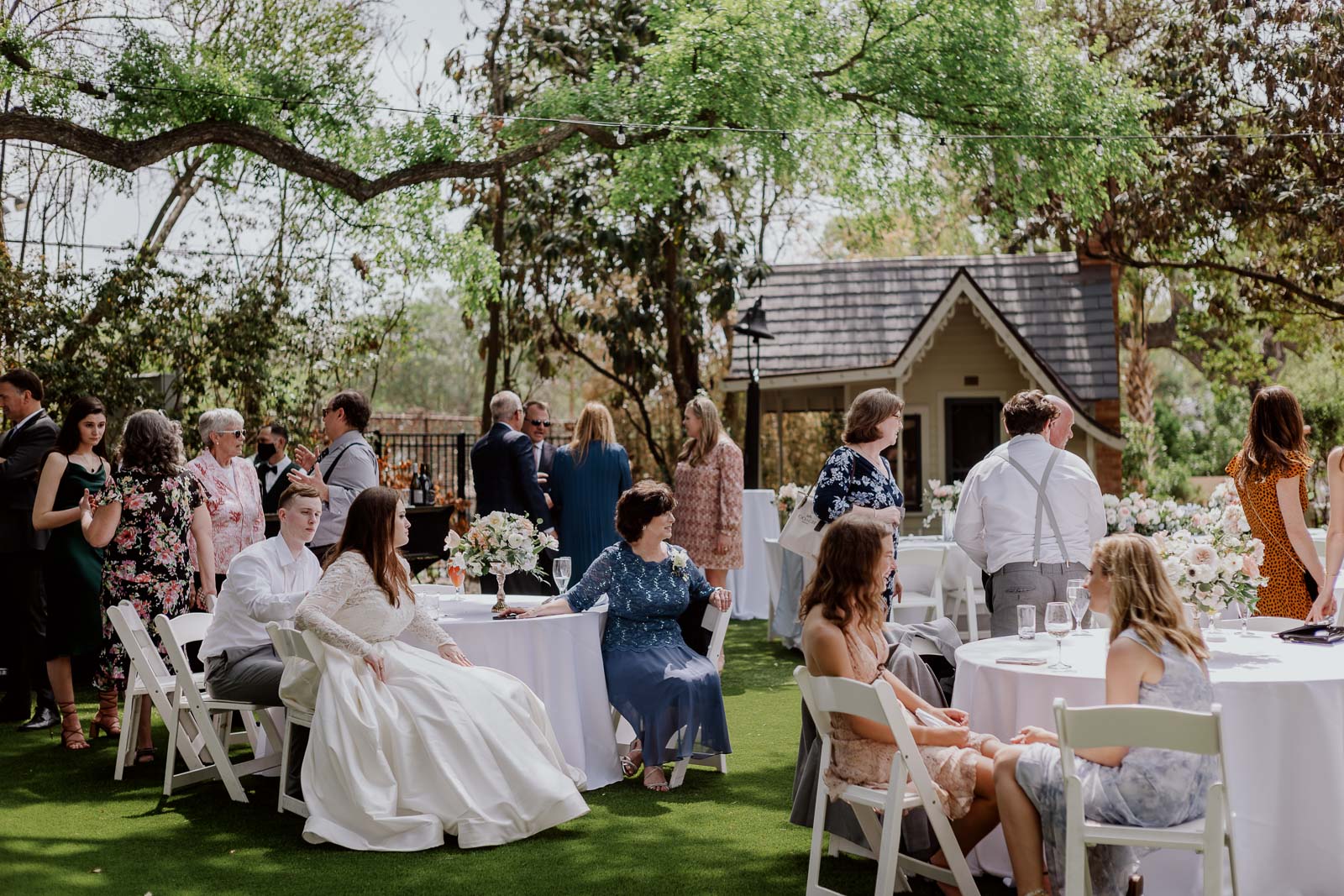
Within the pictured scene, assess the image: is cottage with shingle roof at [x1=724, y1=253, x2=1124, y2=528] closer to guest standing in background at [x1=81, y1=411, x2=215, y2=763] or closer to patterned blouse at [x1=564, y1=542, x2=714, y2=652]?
patterned blouse at [x1=564, y1=542, x2=714, y2=652]

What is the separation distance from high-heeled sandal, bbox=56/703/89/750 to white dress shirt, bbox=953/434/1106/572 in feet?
16.7

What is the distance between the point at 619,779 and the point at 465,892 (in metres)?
1.84

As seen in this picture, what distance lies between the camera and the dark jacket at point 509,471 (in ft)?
28.8

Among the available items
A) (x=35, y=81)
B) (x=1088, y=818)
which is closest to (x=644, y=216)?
(x=35, y=81)

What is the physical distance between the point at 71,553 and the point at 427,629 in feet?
9.10

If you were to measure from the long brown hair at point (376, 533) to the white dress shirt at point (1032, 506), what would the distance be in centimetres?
266

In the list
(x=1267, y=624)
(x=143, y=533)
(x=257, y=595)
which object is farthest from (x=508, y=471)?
(x=1267, y=624)

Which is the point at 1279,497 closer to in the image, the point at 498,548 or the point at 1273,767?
the point at 1273,767

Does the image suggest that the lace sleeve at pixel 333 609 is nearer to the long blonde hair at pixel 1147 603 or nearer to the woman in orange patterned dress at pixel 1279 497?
the long blonde hair at pixel 1147 603

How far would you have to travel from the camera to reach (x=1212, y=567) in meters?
4.78

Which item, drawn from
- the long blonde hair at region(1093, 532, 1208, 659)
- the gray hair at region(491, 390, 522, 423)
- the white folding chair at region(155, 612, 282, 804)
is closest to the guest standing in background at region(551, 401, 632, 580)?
the gray hair at region(491, 390, 522, 423)

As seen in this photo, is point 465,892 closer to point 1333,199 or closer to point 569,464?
point 569,464

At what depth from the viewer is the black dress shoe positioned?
7836 millimetres

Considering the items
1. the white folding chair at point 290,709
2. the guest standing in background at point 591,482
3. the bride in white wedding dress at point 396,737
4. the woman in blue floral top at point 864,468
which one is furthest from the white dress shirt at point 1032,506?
the guest standing in background at point 591,482
